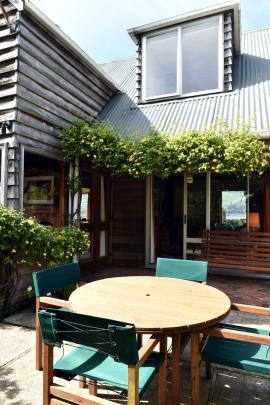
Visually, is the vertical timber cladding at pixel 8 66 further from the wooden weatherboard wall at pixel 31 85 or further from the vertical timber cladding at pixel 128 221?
the vertical timber cladding at pixel 128 221

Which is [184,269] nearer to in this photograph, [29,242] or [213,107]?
[29,242]

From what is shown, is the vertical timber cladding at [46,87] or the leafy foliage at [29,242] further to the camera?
the vertical timber cladding at [46,87]

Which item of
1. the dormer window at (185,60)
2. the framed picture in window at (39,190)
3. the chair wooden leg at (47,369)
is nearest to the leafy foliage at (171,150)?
the framed picture in window at (39,190)

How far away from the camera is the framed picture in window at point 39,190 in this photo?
4742mm

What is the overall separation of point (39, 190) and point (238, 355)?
406 cm

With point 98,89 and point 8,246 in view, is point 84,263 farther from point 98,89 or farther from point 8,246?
point 98,89

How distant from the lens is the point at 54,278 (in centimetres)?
277

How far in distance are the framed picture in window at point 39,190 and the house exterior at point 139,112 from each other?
0.02 metres

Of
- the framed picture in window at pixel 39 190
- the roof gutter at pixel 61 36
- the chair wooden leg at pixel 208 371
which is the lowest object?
the chair wooden leg at pixel 208 371

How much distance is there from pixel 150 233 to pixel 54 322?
546 cm

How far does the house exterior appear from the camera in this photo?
15.0 feet

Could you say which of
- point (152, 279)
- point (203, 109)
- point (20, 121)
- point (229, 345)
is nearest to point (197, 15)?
point (203, 109)

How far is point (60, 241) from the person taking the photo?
4.34 metres

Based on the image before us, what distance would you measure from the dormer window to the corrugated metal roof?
0.36m
